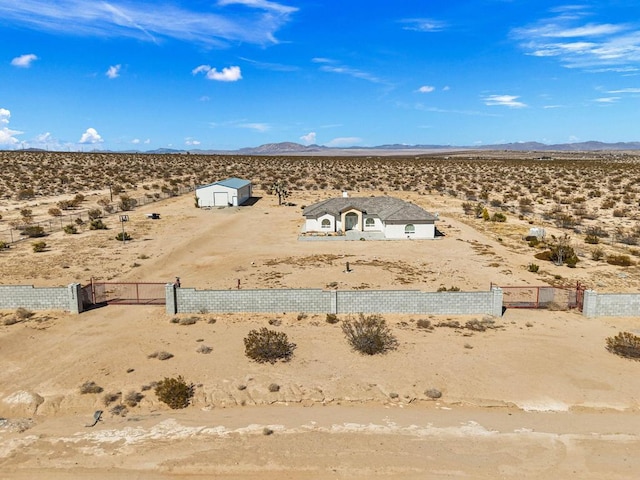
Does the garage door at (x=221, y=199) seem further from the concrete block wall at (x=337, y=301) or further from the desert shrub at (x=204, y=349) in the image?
the desert shrub at (x=204, y=349)

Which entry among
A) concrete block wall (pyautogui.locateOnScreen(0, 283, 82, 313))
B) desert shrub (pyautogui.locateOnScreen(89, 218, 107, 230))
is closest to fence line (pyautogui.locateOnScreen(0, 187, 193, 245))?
desert shrub (pyautogui.locateOnScreen(89, 218, 107, 230))

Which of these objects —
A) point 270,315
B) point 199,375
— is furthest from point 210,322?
point 199,375

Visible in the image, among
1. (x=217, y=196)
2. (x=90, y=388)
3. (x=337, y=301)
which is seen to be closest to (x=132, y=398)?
(x=90, y=388)

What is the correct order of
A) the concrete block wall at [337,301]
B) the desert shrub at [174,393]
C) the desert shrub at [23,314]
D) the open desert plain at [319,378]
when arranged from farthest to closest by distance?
the concrete block wall at [337,301] < the desert shrub at [23,314] < the desert shrub at [174,393] < the open desert plain at [319,378]

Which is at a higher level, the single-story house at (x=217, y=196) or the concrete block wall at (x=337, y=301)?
the single-story house at (x=217, y=196)

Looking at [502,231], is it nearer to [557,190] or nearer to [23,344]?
[557,190]

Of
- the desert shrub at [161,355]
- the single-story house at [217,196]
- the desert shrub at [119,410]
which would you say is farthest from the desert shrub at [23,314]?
the single-story house at [217,196]
